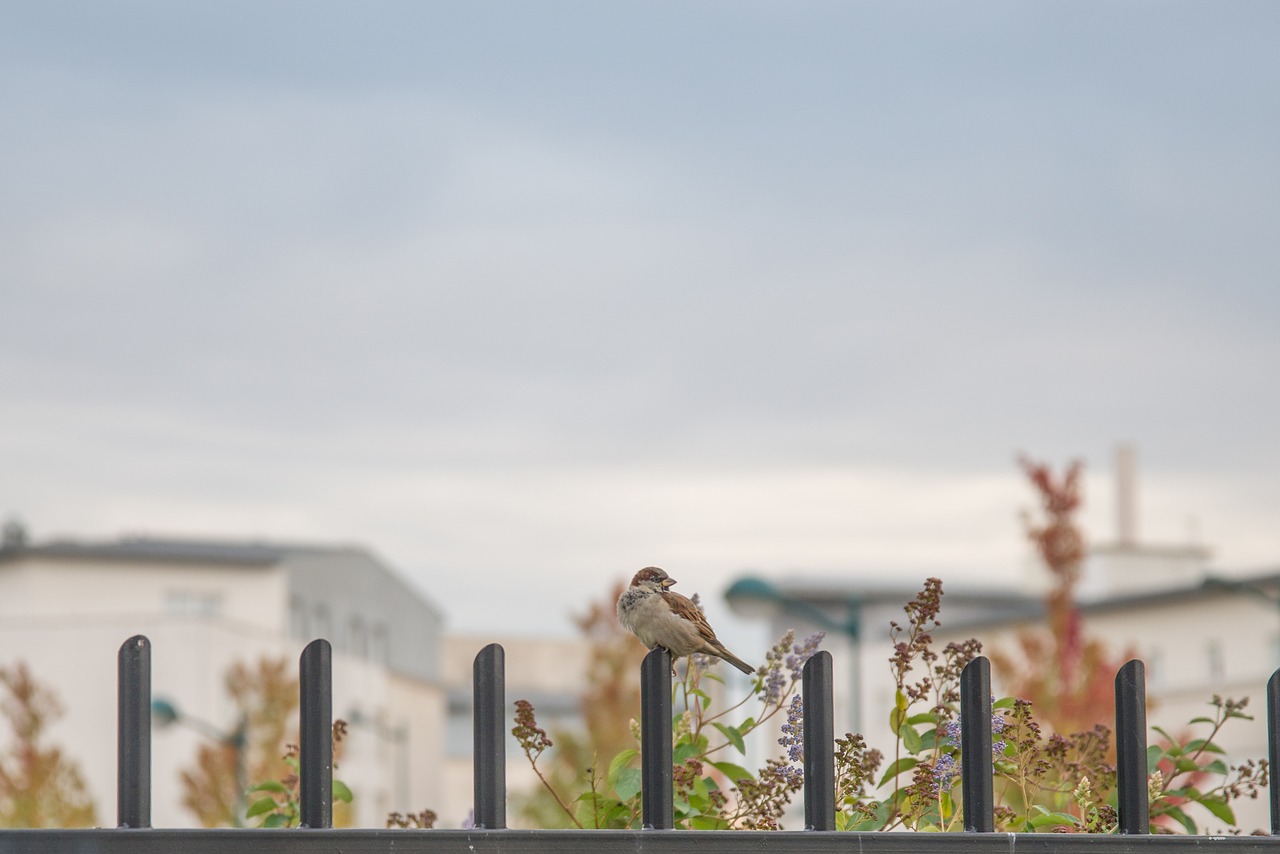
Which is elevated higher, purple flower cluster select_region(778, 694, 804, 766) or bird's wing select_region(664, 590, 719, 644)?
bird's wing select_region(664, 590, 719, 644)

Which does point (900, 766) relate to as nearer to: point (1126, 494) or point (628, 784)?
point (628, 784)

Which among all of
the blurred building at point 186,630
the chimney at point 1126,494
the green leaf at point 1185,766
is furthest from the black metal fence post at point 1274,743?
the chimney at point 1126,494

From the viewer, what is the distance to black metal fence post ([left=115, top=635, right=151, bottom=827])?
296 centimetres

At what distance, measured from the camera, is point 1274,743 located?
134 inches


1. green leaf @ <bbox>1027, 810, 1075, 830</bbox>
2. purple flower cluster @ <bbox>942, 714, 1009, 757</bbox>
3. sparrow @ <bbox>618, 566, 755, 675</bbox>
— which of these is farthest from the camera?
sparrow @ <bbox>618, 566, 755, 675</bbox>

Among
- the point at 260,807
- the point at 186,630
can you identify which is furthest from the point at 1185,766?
the point at 186,630

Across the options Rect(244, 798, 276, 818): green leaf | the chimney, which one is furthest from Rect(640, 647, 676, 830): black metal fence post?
the chimney

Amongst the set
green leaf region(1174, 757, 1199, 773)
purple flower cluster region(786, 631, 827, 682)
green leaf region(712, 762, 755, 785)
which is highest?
purple flower cluster region(786, 631, 827, 682)

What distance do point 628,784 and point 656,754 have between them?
0.44m

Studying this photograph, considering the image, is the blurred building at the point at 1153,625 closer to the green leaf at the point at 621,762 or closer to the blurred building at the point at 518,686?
the blurred building at the point at 518,686

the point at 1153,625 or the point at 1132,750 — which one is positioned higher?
the point at 1153,625

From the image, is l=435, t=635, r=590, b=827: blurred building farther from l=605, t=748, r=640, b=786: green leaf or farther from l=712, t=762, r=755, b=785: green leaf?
l=605, t=748, r=640, b=786: green leaf

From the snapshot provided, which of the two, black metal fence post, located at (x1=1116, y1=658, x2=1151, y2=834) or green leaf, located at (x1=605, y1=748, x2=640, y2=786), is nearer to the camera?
black metal fence post, located at (x1=1116, y1=658, x2=1151, y2=834)

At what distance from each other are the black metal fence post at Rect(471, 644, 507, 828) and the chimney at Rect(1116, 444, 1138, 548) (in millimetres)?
67353
